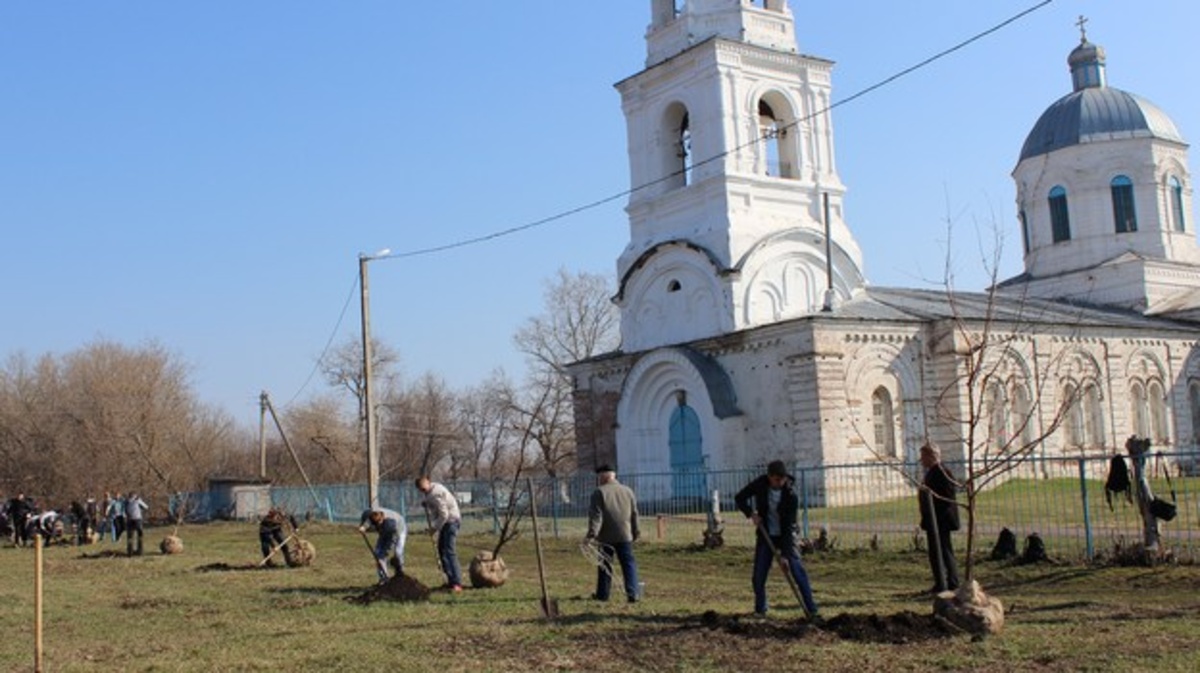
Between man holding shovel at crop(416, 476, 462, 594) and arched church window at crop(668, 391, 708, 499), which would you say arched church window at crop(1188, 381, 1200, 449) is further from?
man holding shovel at crop(416, 476, 462, 594)

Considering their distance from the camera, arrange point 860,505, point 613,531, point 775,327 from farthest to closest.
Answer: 1. point 775,327
2. point 860,505
3. point 613,531

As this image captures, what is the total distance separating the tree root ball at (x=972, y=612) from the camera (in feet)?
32.4

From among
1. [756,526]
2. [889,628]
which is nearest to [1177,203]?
[756,526]

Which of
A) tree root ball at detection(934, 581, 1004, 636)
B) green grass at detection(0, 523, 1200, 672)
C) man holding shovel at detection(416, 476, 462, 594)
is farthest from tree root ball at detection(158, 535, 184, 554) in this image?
tree root ball at detection(934, 581, 1004, 636)

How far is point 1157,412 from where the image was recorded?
38062 mm

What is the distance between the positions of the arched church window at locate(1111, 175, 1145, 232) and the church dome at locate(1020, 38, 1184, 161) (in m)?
1.58

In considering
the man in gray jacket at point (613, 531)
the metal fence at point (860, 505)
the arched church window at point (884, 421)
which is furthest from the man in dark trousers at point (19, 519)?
the man in gray jacket at point (613, 531)

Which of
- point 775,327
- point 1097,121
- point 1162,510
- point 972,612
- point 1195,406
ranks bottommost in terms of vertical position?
point 972,612

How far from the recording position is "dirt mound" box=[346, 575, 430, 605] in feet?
45.5

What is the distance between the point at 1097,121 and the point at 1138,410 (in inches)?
458

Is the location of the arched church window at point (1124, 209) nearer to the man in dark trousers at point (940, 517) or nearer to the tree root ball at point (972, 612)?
the man in dark trousers at point (940, 517)

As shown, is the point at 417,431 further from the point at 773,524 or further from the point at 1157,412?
the point at 773,524

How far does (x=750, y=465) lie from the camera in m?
31.3

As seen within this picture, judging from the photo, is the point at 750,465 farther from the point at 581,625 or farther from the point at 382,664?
the point at 382,664
